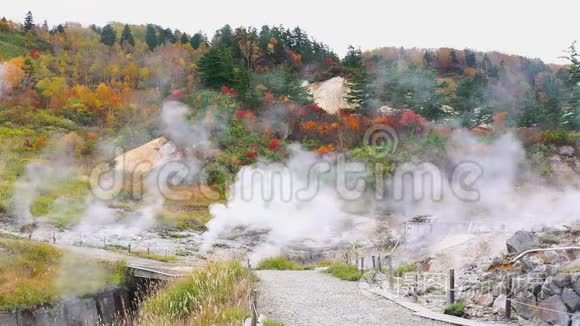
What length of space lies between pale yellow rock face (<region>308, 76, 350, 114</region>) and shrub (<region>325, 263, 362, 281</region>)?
30.5 metres

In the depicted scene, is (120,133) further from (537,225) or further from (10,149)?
(537,225)

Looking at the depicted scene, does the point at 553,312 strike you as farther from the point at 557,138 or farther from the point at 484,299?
the point at 557,138

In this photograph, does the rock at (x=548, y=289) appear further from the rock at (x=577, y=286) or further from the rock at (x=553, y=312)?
the rock at (x=577, y=286)

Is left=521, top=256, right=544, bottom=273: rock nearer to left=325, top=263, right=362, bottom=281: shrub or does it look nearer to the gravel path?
the gravel path

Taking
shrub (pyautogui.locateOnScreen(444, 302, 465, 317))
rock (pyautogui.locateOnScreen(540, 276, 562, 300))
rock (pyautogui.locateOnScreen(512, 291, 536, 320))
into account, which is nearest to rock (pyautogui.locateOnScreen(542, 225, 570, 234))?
shrub (pyautogui.locateOnScreen(444, 302, 465, 317))

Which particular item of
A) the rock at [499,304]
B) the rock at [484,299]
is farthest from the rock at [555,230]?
the rock at [499,304]

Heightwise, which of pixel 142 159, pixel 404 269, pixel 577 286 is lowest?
pixel 404 269

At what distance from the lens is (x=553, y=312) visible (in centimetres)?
756

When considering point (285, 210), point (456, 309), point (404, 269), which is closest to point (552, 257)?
point (456, 309)

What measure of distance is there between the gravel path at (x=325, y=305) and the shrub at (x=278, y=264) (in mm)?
3492

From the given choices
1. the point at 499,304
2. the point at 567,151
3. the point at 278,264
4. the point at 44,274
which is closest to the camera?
the point at 499,304

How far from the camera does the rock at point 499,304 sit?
334 inches

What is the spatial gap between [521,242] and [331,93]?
38.7 m

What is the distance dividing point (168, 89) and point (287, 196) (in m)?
24.7
